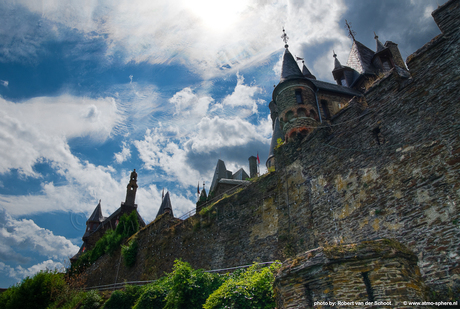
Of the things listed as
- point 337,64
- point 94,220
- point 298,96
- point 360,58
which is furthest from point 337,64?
point 94,220

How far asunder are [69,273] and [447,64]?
135 feet

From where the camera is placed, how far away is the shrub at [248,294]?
7990 millimetres

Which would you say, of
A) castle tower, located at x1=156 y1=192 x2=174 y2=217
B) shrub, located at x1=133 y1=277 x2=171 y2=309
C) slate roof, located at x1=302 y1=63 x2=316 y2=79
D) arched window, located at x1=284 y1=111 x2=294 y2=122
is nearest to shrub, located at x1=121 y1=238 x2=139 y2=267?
shrub, located at x1=133 y1=277 x2=171 y2=309

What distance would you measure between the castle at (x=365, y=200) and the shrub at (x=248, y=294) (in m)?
1.60

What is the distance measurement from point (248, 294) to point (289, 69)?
14997 millimetres

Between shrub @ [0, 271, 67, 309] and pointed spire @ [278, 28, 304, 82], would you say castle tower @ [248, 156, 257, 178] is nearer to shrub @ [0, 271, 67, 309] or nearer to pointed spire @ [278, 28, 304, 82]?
pointed spire @ [278, 28, 304, 82]

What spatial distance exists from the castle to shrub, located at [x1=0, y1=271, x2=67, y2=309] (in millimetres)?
11258

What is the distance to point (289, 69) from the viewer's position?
1922cm

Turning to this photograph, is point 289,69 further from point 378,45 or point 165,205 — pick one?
point 165,205

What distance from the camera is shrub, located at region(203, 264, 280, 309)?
7.99 m

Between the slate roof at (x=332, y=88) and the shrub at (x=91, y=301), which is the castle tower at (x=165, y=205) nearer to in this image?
the shrub at (x=91, y=301)

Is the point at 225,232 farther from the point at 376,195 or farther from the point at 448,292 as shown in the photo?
the point at 448,292

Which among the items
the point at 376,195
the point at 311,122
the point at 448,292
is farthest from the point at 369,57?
the point at 448,292

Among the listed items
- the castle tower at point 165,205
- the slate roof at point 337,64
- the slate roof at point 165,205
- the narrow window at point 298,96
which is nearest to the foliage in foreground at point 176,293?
the narrow window at point 298,96
